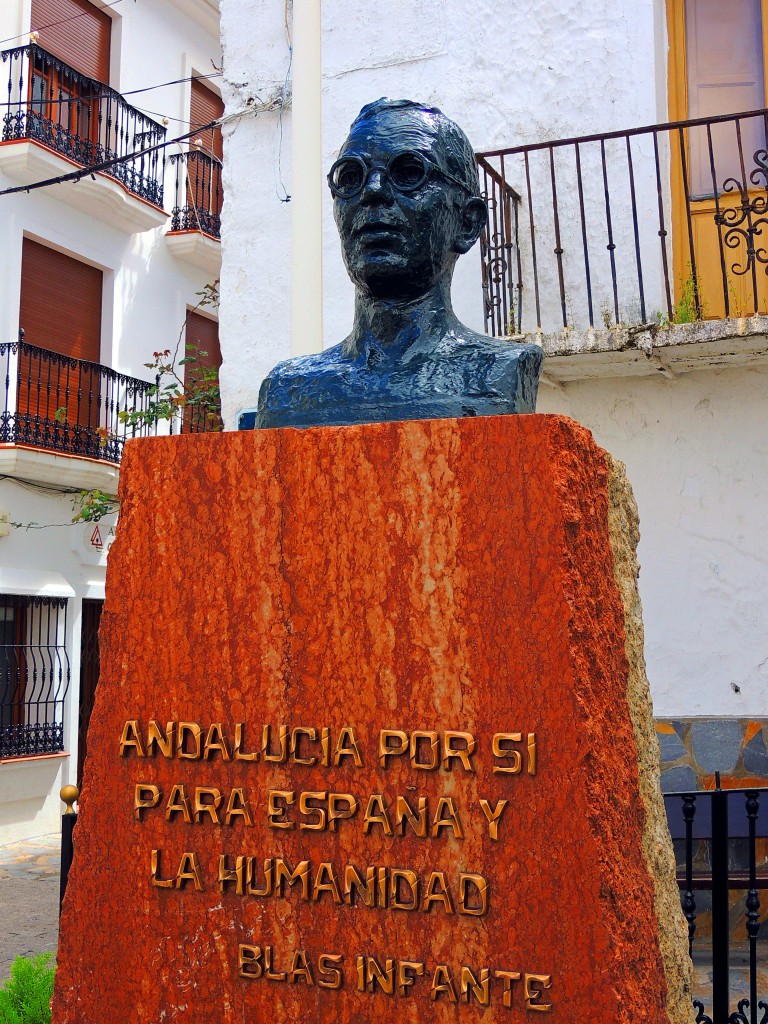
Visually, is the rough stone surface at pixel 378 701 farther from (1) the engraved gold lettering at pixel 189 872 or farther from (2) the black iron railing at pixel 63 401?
(2) the black iron railing at pixel 63 401

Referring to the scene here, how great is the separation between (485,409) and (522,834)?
3.20 feet

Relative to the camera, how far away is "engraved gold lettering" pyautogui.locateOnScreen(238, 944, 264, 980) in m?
2.42

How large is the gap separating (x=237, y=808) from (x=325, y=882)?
25cm

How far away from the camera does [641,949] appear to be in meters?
2.35

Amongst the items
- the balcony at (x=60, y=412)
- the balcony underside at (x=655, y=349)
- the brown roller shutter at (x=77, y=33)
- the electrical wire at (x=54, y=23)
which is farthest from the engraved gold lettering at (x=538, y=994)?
the brown roller shutter at (x=77, y=33)

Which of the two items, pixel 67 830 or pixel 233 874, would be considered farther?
pixel 67 830

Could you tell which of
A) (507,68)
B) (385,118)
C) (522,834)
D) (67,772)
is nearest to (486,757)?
(522,834)

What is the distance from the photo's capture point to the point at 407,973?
2.31 m

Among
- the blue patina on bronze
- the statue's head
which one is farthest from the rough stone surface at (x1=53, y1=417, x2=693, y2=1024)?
the statue's head

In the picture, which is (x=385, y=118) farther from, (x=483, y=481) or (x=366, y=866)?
(x=366, y=866)

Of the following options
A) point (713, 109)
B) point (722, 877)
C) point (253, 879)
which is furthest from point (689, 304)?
point (253, 879)

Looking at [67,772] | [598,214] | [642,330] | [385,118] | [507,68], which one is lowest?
[67,772]

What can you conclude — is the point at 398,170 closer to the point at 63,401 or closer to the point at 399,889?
the point at 399,889

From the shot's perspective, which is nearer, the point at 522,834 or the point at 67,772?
the point at 522,834
